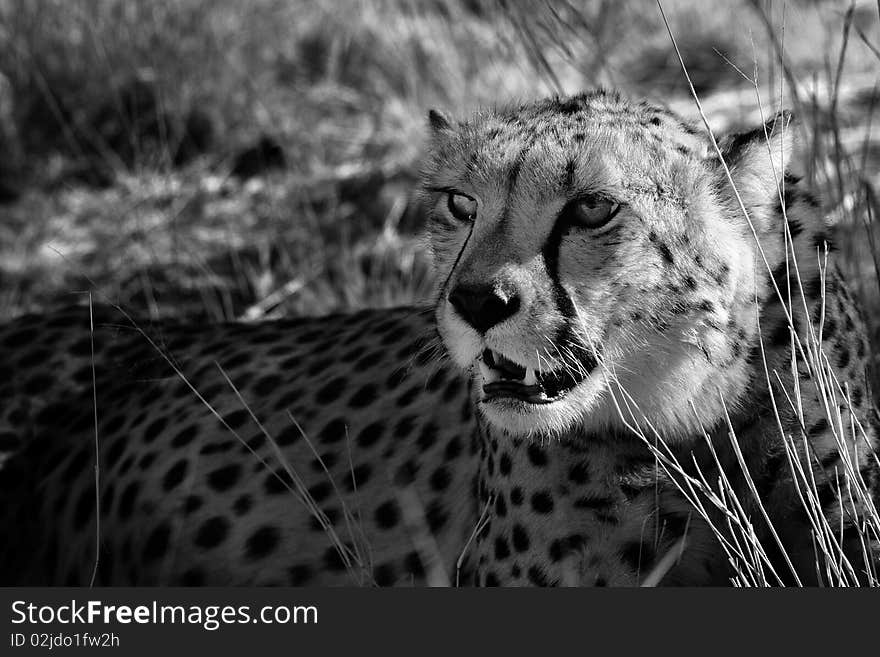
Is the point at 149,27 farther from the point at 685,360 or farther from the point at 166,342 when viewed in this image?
the point at 685,360

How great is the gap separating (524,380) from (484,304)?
168 millimetres

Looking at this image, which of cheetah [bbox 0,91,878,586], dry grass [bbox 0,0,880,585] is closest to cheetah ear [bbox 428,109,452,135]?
cheetah [bbox 0,91,878,586]

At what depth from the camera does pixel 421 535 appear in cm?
268

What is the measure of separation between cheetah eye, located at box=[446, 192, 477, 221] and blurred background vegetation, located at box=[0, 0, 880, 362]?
1.79m

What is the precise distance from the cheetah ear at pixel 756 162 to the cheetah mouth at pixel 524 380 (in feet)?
1.29

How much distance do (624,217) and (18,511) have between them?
1707 mm

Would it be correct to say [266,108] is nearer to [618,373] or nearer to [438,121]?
[438,121]

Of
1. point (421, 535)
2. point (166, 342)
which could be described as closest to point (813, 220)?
point (421, 535)

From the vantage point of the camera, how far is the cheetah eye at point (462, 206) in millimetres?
2295

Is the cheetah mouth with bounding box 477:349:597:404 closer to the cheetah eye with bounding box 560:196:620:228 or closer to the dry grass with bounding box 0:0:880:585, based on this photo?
the cheetah eye with bounding box 560:196:620:228

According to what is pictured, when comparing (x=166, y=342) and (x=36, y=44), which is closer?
(x=166, y=342)

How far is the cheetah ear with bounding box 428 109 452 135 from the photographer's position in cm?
254

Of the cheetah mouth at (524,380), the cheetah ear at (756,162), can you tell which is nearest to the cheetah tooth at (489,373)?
the cheetah mouth at (524,380)

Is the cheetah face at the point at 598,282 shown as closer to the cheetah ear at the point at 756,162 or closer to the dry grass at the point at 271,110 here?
the cheetah ear at the point at 756,162
